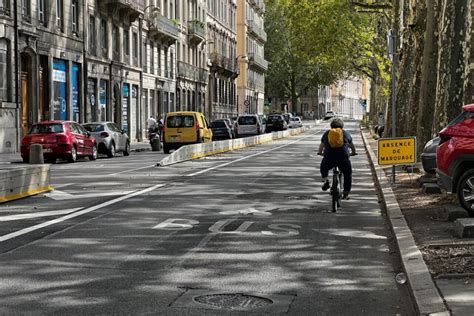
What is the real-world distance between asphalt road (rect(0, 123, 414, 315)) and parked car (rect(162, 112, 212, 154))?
19.5 metres

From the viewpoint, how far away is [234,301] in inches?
278

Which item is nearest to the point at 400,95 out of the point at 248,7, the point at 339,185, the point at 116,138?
the point at 116,138

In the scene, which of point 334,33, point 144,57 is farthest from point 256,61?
point 334,33

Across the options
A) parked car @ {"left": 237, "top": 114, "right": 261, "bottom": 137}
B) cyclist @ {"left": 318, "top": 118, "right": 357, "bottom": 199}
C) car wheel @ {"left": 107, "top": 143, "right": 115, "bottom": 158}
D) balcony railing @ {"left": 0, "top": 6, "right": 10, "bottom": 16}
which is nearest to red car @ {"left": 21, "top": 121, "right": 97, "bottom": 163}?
car wheel @ {"left": 107, "top": 143, "right": 115, "bottom": 158}

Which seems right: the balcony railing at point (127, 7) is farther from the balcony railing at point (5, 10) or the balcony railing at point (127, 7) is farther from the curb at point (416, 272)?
the curb at point (416, 272)

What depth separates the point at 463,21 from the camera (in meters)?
14.8

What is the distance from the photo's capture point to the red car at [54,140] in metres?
29.6

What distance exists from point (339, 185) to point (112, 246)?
5.34 meters

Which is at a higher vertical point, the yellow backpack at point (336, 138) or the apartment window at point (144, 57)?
the apartment window at point (144, 57)

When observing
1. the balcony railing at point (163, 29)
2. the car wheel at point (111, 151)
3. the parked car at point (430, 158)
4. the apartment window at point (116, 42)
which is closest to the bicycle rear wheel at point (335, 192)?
the parked car at point (430, 158)

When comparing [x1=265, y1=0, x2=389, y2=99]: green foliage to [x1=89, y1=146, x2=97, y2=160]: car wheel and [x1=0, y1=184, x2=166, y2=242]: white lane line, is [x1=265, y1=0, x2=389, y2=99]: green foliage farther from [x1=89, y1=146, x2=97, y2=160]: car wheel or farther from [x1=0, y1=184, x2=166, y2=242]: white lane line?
[x1=0, y1=184, x2=166, y2=242]: white lane line

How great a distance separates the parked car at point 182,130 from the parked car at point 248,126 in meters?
23.2

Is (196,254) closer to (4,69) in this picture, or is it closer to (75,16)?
(4,69)

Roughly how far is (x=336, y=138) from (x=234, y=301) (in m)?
7.44
